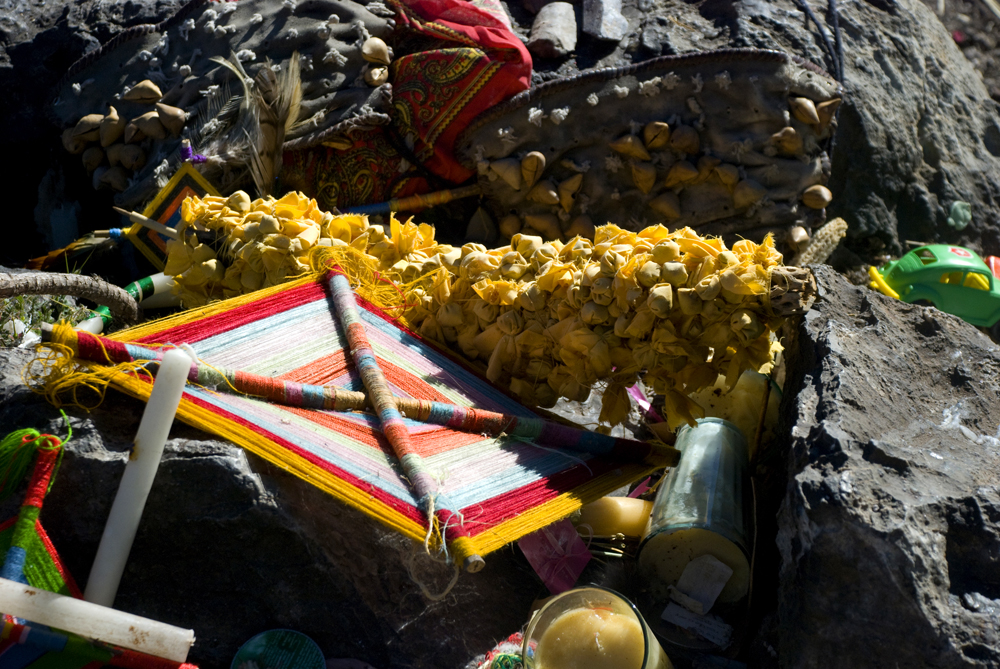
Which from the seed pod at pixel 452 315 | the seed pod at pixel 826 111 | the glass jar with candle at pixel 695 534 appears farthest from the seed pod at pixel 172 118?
the seed pod at pixel 826 111

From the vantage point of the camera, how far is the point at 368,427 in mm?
1752

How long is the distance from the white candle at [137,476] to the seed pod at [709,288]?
3.34ft

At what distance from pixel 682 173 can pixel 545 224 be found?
63 cm

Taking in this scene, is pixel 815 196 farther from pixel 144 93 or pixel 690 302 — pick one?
pixel 144 93

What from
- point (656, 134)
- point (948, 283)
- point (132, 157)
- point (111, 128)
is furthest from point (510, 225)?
point (948, 283)

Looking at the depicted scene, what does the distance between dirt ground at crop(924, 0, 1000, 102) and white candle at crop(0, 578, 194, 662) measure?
6.89 m

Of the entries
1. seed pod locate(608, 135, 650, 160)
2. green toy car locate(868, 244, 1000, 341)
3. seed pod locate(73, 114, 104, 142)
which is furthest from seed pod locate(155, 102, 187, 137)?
green toy car locate(868, 244, 1000, 341)

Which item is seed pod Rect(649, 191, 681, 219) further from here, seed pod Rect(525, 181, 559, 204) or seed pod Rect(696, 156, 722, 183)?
seed pod Rect(525, 181, 559, 204)

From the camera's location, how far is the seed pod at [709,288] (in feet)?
5.59

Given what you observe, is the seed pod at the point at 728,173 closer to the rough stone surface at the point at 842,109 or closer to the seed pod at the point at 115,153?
the rough stone surface at the point at 842,109

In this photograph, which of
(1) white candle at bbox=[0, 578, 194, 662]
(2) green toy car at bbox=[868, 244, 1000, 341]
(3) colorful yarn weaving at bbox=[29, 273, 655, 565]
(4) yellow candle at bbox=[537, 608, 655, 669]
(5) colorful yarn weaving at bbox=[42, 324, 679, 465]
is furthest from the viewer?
(2) green toy car at bbox=[868, 244, 1000, 341]

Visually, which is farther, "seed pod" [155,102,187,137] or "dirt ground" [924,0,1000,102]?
"dirt ground" [924,0,1000,102]

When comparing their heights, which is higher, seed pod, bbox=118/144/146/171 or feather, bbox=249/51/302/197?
feather, bbox=249/51/302/197

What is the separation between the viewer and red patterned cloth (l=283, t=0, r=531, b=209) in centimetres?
342
